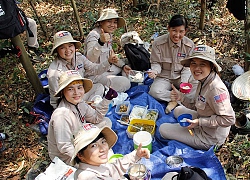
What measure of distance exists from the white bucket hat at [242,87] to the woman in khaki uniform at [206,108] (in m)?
0.97

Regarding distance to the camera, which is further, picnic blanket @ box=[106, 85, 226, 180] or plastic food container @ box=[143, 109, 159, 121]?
plastic food container @ box=[143, 109, 159, 121]

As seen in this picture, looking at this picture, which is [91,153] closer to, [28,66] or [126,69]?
[28,66]

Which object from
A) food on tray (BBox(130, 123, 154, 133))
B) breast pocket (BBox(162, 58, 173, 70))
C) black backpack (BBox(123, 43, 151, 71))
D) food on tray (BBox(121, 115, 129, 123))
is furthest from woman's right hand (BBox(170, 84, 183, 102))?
black backpack (BBox(123, 43, 151, 71))

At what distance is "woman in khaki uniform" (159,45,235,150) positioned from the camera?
10.9 feet

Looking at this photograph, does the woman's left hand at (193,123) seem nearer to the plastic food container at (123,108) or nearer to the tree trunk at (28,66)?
the plastic food container at (123,108)

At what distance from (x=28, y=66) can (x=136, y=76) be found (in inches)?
80.1

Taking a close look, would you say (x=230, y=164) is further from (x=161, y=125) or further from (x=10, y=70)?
(x=10, y=70)

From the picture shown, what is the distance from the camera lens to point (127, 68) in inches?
215

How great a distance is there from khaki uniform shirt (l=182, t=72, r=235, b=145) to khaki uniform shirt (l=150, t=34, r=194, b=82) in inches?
50.6

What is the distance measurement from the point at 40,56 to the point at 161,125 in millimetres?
3971

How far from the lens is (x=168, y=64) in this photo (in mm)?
4949

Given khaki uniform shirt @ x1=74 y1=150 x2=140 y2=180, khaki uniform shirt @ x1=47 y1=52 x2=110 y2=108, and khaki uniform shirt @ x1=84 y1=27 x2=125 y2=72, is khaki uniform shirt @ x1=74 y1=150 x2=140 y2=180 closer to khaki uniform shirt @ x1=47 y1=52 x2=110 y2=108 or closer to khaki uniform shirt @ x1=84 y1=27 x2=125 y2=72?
khaki uniform shirt @ x1=47 y1=52 x2=110 y2=108

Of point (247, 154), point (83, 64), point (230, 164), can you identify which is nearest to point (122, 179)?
point (230, 164)

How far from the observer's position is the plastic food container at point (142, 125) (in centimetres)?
406
